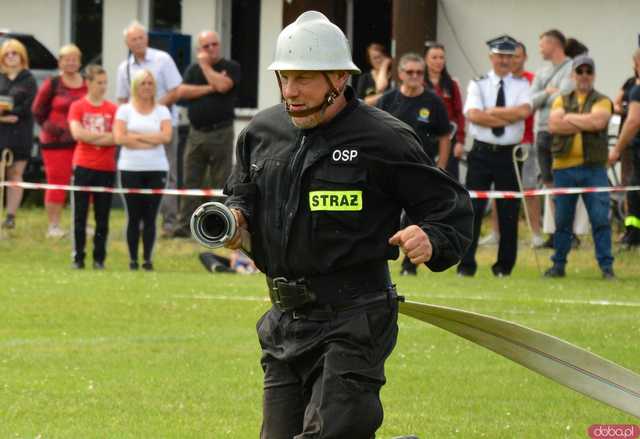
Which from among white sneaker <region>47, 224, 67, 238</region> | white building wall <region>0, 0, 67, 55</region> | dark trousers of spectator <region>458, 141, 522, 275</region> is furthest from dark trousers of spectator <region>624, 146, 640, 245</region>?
white building wall <region>0, 0, 67, 55</region>

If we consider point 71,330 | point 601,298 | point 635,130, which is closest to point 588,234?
point 635,130

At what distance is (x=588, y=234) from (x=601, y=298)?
570 cm

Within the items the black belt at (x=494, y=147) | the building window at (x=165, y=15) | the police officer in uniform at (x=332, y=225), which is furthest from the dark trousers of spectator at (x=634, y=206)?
the building window at (x=165, y=15)

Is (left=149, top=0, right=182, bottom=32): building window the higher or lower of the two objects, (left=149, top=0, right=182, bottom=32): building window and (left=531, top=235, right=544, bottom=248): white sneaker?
the higher

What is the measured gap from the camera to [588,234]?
19.6m

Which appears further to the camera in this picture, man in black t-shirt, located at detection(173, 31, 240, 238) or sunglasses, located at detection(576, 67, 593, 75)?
man in black t-shirt, located at detection(173, 31, 240, 238)

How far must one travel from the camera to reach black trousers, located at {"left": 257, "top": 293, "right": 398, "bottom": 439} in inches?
219

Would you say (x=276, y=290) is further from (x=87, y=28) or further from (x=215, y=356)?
(x=87, y=28)

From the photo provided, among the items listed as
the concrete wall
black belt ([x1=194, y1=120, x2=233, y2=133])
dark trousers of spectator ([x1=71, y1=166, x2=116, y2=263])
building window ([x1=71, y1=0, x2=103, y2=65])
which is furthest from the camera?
building window ([x1=71, y1=0, x2=103, y2=65])

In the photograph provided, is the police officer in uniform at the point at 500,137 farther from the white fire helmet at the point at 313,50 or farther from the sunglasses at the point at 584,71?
the white fire helmet at the point at 313,50

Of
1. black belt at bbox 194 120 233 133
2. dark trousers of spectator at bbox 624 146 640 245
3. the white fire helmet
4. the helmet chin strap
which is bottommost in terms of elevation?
dark trousers of spectator at bbox 624 146 640 245

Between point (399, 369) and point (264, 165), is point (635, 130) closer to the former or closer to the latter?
point (399, 369)

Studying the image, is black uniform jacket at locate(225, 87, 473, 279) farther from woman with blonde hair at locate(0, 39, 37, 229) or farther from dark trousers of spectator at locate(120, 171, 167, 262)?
woman with blonde hair at locate(0, 39, 37, 229)

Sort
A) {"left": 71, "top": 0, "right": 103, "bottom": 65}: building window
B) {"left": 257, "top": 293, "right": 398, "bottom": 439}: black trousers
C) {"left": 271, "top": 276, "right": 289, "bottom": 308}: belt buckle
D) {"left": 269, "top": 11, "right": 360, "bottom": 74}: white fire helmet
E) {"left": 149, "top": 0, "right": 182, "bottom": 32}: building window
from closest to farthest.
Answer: {"left": 257, "top": 293, "right": 398, "bottom": 439}: black trousers → {"left": 269, "top": 11, "right": 360, "bottom": 74}: white fire helmet → {"left": 271, "top": 276, "right": 289, "bottom": 308}: belt buckle → {"left": 149, "top": 0, "right": 182, "bottom": 32}: building window → {"left": 71, "top": 0, "right": 103, "bottom": 65}: building window
